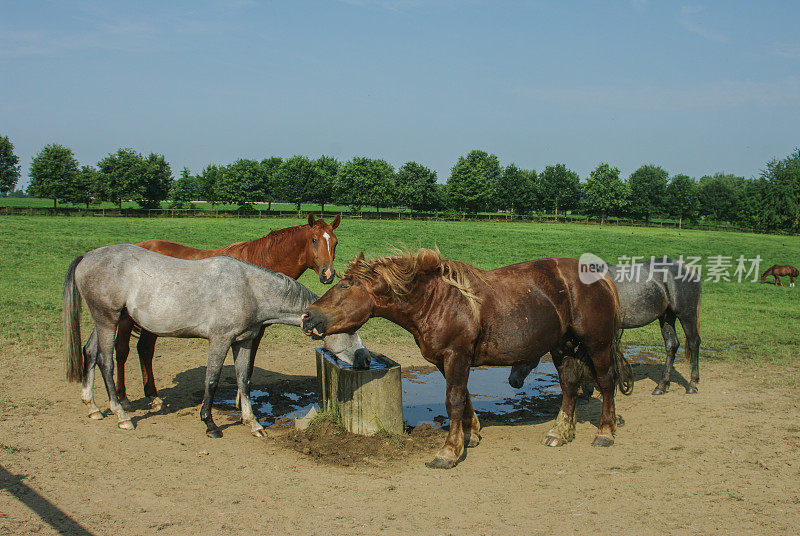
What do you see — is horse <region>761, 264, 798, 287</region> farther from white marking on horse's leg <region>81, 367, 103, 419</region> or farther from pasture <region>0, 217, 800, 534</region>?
white marking on horse's leg <region>81, 367, 103, 419</region>

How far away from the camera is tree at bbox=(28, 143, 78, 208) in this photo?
6506 centimetres

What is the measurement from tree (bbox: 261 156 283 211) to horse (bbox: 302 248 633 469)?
271ft

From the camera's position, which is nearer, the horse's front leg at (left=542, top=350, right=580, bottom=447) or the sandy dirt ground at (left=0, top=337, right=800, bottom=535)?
the sandy dirt ground at (left=0, top=337, right=800, bottom=535)

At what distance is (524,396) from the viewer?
8602 mm

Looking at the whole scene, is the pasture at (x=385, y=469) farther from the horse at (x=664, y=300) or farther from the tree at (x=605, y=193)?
the tree at (x=605, y=193)

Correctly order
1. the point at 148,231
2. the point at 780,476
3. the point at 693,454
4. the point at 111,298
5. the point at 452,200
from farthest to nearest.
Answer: the point at 452,200, the point at 148,231, the point at 111,298, the point at 693,454, the point at 780,476

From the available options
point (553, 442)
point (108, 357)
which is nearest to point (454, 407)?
point (553, 442)

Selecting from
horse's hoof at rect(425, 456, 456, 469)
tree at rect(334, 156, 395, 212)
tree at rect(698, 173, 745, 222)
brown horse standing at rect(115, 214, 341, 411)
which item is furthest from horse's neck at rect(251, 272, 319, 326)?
tree at rect(698, 173, 745, 222)

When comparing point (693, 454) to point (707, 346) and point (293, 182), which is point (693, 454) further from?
Result: point (293, 182)

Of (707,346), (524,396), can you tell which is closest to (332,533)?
(524,396)

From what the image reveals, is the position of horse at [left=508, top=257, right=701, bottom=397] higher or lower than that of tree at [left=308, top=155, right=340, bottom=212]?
lower

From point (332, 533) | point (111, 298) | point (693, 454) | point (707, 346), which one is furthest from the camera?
point (707, 346)

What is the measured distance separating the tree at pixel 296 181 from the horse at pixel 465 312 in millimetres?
89105

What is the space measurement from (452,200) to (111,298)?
265 feet
